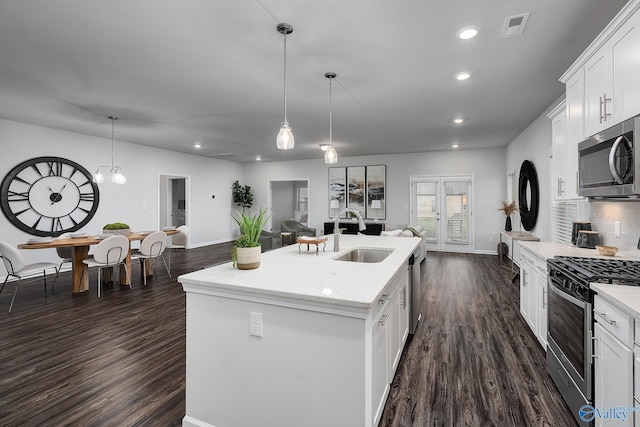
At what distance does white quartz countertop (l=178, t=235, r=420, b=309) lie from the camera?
1500mm

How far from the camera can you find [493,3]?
2121 millimetres

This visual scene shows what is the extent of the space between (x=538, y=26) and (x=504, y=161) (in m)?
6.01

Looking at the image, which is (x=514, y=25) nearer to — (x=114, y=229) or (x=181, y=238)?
(x=114, y=229)

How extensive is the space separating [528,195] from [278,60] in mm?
4987

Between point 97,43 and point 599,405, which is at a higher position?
point 97,43

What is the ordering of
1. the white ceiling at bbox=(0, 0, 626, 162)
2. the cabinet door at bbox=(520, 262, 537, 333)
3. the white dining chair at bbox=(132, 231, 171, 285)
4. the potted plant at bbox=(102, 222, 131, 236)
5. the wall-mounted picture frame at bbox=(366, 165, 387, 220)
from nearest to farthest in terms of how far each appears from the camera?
1. the white ceiling at bbox=(0, 0, 626, 162)
2. the cabinet door at bbox=(520, 262, 537, 333)
3. the white dining chair at bbox=(132, 231, 171, 285)
4. the potted plant at bbox=(102, 222, 131, 236)
5. the wall-mounted picture frame at bbox=(366, 165, 387, 220)

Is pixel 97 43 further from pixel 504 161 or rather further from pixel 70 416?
pixel 504 161

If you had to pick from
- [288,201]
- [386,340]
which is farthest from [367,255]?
[288,201]

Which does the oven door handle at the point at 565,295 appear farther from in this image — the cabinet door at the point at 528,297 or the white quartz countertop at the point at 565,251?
the cabinet door at the point at 528,297

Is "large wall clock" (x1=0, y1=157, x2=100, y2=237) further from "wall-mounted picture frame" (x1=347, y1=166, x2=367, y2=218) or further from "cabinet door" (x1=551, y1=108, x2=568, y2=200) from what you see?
"cabinet door" (x1=551, y1=108, x2=568, y2=200)

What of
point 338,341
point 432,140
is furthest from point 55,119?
point 432,140

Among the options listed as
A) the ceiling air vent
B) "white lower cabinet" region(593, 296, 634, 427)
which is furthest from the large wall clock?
"white lower cabinet" region(593, 296, 634, 427)

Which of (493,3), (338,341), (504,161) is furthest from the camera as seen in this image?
(504,161)

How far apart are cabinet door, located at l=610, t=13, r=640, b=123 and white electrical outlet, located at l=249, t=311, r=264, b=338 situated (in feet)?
7.91
